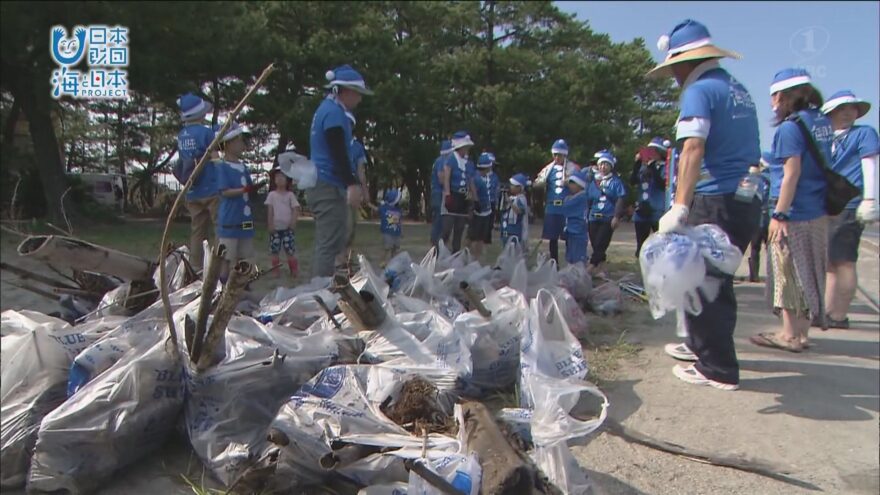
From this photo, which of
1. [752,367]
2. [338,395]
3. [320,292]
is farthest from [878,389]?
[320,292]

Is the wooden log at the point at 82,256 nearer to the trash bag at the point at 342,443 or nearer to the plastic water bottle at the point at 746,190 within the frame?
the trash bag at the point at 342,443

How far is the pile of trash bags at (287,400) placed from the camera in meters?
1.67

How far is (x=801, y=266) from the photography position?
10.8 ft

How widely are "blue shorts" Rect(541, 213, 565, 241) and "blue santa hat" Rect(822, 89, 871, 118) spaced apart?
8.73 ft

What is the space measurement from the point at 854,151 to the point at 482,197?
3.93 metres

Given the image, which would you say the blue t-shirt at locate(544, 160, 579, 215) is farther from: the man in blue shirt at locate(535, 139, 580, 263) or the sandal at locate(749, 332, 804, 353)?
the sandal at locate(749, 332, 804, 353)

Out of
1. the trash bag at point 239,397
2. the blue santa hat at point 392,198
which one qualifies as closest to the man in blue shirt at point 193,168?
the trash bag at point 239,397

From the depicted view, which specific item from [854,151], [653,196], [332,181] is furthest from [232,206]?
[854,151]

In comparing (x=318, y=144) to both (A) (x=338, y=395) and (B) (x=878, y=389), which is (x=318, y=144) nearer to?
(A) (x=338, y=395)

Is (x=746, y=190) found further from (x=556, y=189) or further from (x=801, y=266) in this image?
(x=556, y=189)

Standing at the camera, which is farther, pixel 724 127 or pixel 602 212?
pixel 602 212

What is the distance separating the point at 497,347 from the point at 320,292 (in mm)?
1006

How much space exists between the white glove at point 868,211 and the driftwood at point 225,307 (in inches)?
163

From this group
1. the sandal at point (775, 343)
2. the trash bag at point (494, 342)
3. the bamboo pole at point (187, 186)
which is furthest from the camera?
the sandal at point (775, 343)
